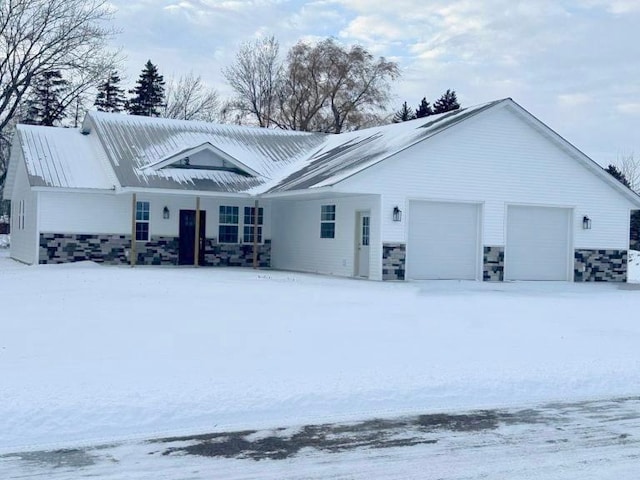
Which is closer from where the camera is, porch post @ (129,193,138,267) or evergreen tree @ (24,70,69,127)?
porch post @ (129,193,138,267)

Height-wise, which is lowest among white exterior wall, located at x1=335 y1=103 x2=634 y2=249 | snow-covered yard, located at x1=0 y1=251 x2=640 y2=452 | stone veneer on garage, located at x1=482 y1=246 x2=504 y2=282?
snow-covered yard, located at x1=0 y1=251 x2=640 y2=452

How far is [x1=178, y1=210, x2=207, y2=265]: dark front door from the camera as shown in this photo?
84.3ft

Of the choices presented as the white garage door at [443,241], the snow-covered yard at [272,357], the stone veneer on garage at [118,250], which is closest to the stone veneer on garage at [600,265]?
the white garage door at [443,241]

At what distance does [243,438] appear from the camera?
21.3 ft

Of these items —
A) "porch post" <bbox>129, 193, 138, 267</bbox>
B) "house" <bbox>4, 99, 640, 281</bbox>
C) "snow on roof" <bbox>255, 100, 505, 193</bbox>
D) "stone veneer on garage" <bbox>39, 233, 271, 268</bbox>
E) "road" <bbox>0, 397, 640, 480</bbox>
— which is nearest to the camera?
"road" <bbox>0, 397, 640, 480</bbox>

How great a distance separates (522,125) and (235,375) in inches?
647

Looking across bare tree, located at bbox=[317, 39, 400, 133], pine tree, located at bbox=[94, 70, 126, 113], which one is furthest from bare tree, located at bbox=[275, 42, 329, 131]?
pine tree, located at bbox=[94, 70, 126, 113]

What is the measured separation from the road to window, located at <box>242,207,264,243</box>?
1981cm

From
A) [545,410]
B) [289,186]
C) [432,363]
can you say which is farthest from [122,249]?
[545,410]

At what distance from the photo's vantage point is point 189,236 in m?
25.9

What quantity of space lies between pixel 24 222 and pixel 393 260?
43.5ft

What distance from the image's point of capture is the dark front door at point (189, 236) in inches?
1012

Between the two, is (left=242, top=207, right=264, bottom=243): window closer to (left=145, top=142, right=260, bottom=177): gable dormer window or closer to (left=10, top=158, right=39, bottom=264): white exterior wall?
(left=145, top=142, right=260, bottom=177): gable dormer window

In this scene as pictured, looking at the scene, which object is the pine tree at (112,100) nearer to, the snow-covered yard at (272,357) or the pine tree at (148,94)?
the pine tree at (148,94)
